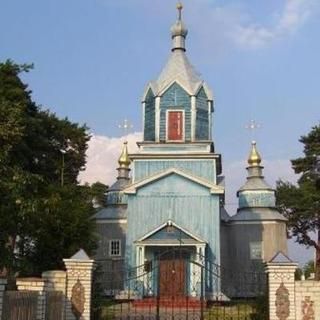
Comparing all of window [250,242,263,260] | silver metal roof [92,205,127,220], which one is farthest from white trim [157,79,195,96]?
window [250,242,263,260]

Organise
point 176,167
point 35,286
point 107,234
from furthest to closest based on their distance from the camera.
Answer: point 107,234, point 176,167, point 35,286

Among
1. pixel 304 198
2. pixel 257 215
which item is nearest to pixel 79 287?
pixel 257 215

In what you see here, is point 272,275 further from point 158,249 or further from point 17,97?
point 17,97

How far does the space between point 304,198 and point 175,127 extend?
1359 cm

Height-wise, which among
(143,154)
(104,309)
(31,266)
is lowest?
(104,309)

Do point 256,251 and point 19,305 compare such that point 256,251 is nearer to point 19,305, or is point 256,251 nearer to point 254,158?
point 254,158

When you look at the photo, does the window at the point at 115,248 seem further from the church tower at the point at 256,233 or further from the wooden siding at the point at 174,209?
the church tower at the point at 256,233

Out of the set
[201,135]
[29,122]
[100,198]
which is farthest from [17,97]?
[100,198]

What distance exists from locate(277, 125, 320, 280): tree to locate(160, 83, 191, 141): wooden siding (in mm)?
13150

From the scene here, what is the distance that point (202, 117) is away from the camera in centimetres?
2892

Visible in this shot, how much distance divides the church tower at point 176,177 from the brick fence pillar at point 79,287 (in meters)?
11.8

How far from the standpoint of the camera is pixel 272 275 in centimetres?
1262

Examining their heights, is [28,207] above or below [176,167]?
below

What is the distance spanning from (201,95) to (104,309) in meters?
14.5
